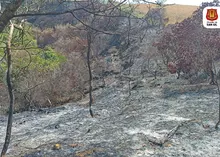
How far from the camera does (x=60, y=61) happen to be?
22516 millimetres

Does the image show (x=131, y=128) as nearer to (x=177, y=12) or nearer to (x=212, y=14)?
(x=212, y=14)

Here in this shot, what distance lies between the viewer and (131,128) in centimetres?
943

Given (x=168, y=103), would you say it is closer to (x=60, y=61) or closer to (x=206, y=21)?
(x=206, y=21)

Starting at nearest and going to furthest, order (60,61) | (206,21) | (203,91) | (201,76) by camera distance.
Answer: (206,21)
(203,91)
(201,76)
(60,61)

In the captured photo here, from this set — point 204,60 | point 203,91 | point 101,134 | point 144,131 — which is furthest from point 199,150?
point 204,60

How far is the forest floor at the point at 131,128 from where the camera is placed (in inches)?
297

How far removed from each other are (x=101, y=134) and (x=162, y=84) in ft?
30.1

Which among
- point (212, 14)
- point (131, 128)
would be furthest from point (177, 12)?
point (212, 14)

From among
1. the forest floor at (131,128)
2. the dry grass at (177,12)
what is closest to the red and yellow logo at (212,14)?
the forest floor at (131,128)
